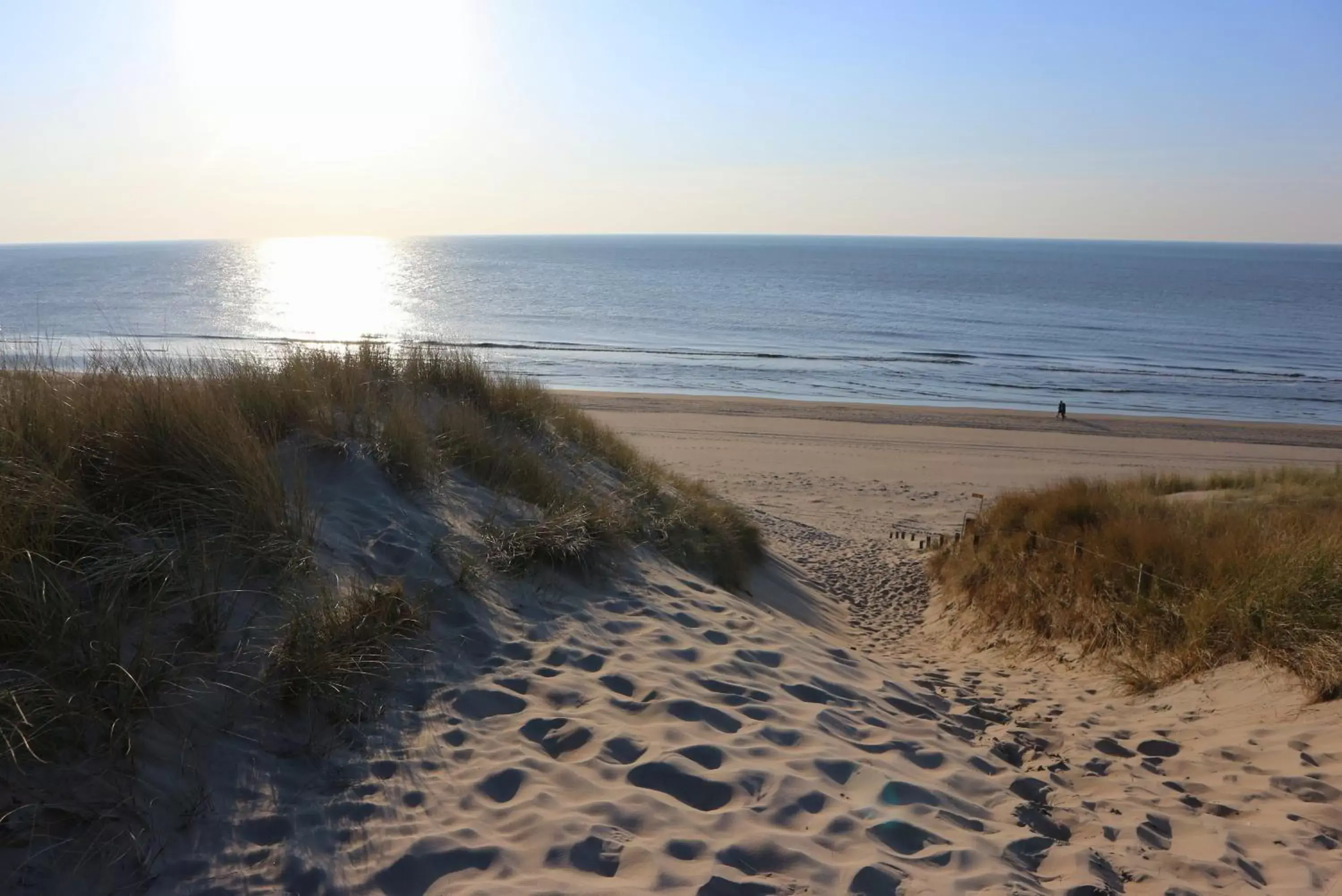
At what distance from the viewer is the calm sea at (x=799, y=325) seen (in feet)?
107

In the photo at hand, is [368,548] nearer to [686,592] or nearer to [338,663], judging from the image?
[338,663]

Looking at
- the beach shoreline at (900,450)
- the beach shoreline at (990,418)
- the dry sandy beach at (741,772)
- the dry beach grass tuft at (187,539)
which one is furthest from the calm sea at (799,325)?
the dry sandy beach at (741,772)

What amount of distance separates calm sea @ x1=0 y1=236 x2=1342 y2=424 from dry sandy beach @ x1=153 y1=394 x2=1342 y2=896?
5.37 metres

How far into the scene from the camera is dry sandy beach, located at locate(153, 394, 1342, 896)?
310cm

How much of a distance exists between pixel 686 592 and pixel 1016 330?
4991 cm

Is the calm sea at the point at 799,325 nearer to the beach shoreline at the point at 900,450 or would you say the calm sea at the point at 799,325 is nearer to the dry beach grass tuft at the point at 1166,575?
the beach shoreline at the point at 900,450

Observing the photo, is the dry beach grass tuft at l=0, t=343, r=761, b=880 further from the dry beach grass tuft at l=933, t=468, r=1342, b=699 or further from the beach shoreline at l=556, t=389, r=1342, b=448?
the beach shoreline at l=556, t=389, r=1342, b=448

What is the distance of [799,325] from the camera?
52.5m

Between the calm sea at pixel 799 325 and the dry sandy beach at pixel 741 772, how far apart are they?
5374 mm

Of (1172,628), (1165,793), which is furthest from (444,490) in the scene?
(1172,628)

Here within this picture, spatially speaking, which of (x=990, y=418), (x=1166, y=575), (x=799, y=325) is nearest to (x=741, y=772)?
(x=1166, y=575)

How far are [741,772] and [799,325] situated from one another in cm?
5017

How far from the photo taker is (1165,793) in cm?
426

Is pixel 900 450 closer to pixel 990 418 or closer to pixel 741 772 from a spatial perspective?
pixel 990 418
